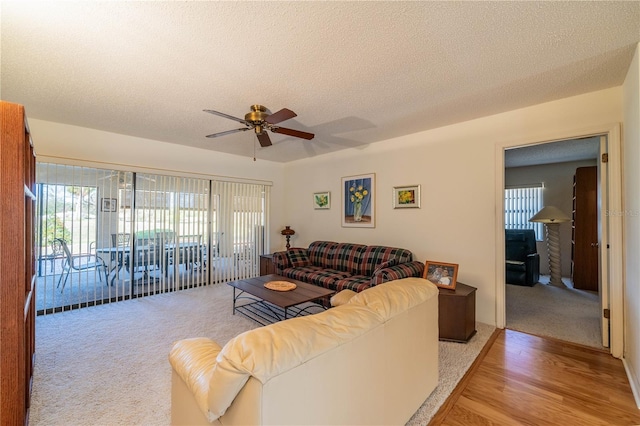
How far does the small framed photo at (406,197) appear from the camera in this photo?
3.82 meters

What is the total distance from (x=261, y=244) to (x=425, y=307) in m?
4.44

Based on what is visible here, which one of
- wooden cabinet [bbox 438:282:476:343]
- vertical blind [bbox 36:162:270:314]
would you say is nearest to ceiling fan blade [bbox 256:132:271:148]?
vertical blind [bbox 36:162:270:314]

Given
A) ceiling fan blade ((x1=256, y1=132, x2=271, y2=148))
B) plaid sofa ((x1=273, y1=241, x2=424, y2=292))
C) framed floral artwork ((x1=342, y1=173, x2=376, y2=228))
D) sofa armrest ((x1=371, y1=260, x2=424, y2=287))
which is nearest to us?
ceiling fan blade ((x1=256, y1=132, x2=271, y2=148))

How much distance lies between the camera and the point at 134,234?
4.18m

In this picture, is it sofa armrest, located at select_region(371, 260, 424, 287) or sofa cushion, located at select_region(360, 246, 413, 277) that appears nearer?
sofa armrest, located at select_region(371, 260, 424, 287)

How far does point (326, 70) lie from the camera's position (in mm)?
→ 2201

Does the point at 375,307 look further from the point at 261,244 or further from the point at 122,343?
the point at 261,244

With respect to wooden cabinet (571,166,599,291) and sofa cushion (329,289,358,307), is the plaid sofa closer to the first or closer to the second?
sofa cushion (329,289,358,307)

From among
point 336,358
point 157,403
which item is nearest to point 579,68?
point 336,358

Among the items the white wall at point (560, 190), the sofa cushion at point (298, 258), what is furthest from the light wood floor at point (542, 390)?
the white wall at point (560, 190)

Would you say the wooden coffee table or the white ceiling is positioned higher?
the white ceiling

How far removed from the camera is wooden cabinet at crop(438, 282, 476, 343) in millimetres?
2697

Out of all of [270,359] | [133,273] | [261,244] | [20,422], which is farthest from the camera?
[261,244]

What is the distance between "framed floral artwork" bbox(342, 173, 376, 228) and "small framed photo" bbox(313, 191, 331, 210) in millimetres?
373
